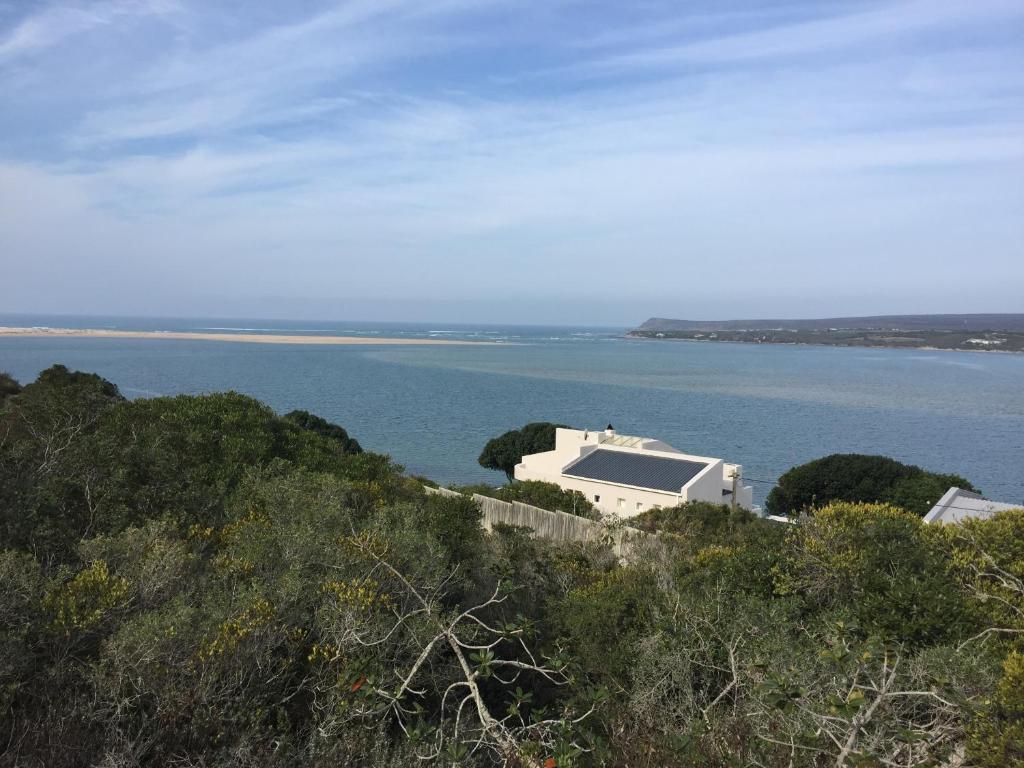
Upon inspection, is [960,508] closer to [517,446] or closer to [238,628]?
[238,628]

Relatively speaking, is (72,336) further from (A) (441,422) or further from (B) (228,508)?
(B) (228,508)

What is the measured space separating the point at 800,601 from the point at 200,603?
5.98m

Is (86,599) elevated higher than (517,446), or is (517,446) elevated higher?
(86,599)

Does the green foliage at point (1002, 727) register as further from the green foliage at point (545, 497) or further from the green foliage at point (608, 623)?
the green foliage at point (545, 497)

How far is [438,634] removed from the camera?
5066 mm

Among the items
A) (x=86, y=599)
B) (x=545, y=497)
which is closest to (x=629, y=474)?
(x=545, y=497)

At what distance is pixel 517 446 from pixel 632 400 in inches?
1429

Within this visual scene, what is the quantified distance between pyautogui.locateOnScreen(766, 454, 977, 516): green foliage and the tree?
1011 centimetres

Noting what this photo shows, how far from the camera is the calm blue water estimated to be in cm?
4397

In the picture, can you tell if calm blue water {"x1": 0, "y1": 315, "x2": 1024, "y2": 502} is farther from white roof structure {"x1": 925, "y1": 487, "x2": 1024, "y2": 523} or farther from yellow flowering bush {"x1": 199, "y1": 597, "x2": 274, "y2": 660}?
yellow flowering bush {"x1": 199, "y1": 597, "x2": 274, "y2": 660}

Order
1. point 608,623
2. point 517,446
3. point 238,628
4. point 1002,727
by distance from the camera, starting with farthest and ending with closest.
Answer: point 517,446, point 608,623, point 1002,727, point 238,628

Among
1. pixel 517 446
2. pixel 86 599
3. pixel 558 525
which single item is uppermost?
pixel 86 599

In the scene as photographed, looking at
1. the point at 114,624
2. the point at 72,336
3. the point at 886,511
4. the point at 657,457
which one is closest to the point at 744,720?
the point at 114,624

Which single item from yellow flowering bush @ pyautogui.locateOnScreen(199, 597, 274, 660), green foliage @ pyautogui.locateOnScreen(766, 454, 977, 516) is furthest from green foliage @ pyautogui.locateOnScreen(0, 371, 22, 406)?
green foliage @ pyautogui.locateOnScreen(766, 454, 977, 516)
